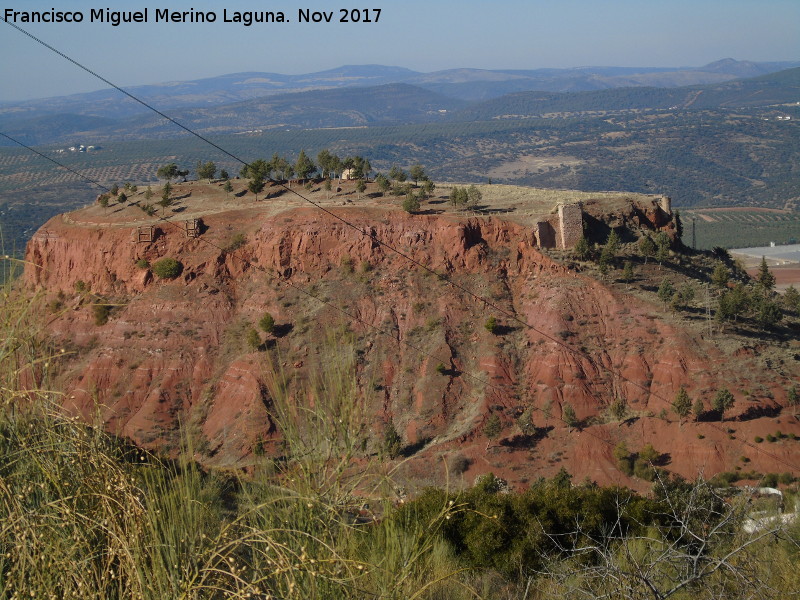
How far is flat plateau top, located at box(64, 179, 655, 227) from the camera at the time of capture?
4105 centimetres

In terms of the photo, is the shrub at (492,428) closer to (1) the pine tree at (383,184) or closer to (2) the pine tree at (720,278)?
(2) the pine tree at (720,278)

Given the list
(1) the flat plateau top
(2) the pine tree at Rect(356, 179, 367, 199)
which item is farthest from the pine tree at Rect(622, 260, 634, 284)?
(2) the pine tree at Rect(356, 179, 367, 199)

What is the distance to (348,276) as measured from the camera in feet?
125

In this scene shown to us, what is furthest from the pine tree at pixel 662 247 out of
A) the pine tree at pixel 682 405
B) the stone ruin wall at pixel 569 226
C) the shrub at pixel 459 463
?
the shrub at pixel 459 463

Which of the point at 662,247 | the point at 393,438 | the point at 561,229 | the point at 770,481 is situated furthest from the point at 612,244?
the point at 393,438

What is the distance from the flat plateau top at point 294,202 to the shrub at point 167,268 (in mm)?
3245

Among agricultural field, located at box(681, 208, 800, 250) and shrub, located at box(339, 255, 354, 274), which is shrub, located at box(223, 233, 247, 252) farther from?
agricultural field, located at box(681, 208, 800, 250)

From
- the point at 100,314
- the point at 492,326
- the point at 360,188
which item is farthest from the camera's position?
the point at 360,188

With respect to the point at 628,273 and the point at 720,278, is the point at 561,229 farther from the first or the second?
the point at 720,278

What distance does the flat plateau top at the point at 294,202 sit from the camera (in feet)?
135

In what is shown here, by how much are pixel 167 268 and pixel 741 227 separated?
308 feet

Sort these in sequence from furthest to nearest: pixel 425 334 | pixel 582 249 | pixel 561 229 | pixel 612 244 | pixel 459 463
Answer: pixel 561 229 < pixel 612 244 < pixel 582 249 < pixel 425 334 < pixel 459 463

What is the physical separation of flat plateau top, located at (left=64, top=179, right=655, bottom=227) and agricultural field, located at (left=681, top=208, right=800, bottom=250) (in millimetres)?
53919

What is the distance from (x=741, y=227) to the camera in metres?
112
